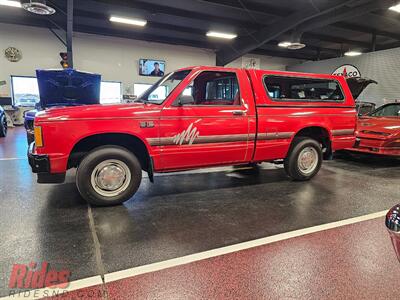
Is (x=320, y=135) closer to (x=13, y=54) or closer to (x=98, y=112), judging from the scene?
(x=98, y=112)

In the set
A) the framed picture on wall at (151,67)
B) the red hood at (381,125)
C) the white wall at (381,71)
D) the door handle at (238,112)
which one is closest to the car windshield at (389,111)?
the red hood at (381,125)

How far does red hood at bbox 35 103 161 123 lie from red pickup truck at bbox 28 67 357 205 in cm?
1

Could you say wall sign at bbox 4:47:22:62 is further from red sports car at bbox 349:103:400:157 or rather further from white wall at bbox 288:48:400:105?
white wall at bbox 288:48:400:105

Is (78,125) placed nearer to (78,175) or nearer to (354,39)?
(78,175)

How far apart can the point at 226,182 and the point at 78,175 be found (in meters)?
2.34

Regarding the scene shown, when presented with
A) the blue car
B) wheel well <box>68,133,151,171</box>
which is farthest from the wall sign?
wheel well <box>68,133,151,171</box>

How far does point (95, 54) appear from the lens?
46.9 feet

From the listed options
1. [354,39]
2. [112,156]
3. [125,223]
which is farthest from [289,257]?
[354,39]

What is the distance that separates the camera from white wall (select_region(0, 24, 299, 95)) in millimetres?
12789

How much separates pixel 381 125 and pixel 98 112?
593cm

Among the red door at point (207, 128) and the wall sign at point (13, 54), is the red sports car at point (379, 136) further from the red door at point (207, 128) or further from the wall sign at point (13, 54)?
the wall sign at point (13, 54)

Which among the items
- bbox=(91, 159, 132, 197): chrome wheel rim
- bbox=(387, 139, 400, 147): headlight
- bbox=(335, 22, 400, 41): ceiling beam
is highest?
bbox=(335, 22, 400, 41): ceiling beam

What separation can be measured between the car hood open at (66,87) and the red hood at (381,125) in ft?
20.5

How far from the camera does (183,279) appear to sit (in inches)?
79.7
